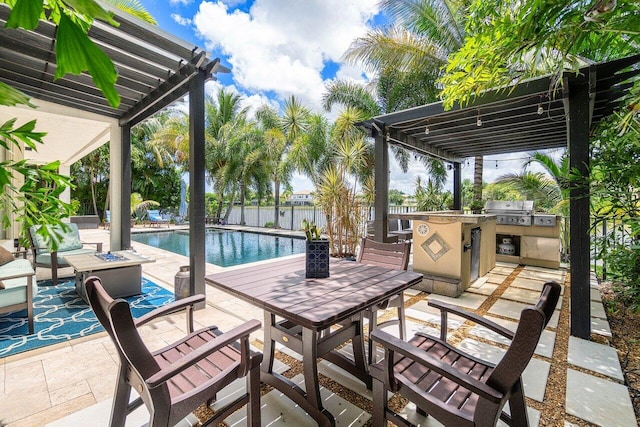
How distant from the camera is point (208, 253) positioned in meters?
8.76

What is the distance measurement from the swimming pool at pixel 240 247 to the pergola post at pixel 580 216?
20.4ft

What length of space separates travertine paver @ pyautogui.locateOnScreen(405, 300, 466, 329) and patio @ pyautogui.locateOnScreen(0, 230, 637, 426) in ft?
0.04

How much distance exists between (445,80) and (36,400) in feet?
12.0

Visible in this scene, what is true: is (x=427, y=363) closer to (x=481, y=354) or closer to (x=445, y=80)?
(x=481, y=354)

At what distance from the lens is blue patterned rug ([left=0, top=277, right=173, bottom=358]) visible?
9.20 ft

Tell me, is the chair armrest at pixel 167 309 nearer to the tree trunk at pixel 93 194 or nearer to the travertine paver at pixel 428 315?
the travertine paver at pixel 428 315

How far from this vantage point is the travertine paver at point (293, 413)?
5.95 feet

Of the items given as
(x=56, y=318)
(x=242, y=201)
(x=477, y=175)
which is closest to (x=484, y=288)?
(x=477, y=175)

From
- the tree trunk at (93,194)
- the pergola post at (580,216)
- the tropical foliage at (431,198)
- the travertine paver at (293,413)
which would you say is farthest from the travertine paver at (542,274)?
the tree trunk at (93,194)

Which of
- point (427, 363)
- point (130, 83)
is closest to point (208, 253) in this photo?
point (130, 83)

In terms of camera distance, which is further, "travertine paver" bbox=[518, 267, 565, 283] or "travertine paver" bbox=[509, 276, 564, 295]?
"travertine paver" bbox=[518, 267, 565, 283]

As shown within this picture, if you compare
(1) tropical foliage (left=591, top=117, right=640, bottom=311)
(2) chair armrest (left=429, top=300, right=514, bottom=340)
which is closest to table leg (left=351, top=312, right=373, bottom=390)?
(2) chair armrest (left=429, top=300, right=514, bottom=340)

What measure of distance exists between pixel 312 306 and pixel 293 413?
31.4 inches

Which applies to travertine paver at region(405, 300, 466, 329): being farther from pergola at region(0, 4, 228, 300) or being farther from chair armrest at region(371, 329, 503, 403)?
pergola at region(0, 4, 228, 300)
